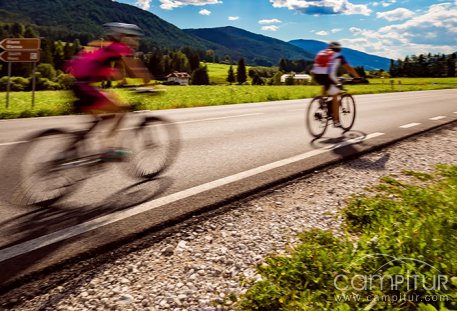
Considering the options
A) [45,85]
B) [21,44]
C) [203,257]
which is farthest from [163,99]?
[45,85]

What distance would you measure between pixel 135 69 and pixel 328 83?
511 centimetres

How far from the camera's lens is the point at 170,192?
13.6ft

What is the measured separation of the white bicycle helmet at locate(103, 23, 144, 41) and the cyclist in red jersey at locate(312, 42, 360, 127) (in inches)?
186

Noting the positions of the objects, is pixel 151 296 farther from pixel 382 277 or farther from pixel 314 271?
pixel 382 277

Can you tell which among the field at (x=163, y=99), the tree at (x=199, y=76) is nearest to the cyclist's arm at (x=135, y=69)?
the field at (x=163, y=99)

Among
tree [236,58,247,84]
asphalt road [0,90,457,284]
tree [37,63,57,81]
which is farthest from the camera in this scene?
tree [236,58,247,84]

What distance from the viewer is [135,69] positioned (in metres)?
4.23

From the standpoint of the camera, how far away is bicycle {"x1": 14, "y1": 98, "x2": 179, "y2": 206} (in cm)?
383

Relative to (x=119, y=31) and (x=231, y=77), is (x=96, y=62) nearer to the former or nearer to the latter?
(x=119, y=31)

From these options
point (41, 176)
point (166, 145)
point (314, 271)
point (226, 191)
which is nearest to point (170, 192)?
point (226, 191)

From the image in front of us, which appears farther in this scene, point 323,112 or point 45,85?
point 45,85

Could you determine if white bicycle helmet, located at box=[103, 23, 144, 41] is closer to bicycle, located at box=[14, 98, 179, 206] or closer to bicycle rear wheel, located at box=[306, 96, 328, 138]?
bicycle, located at box=[14, 98, 179, 206]

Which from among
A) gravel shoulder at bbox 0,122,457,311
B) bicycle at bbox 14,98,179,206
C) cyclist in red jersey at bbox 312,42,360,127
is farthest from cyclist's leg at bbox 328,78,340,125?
bicycle at bbox 14,98,179,206

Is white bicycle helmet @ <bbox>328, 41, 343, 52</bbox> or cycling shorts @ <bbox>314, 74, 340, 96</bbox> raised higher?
white bicycle helmet @ <bbox>328, 41, 343, 52</bbox>
